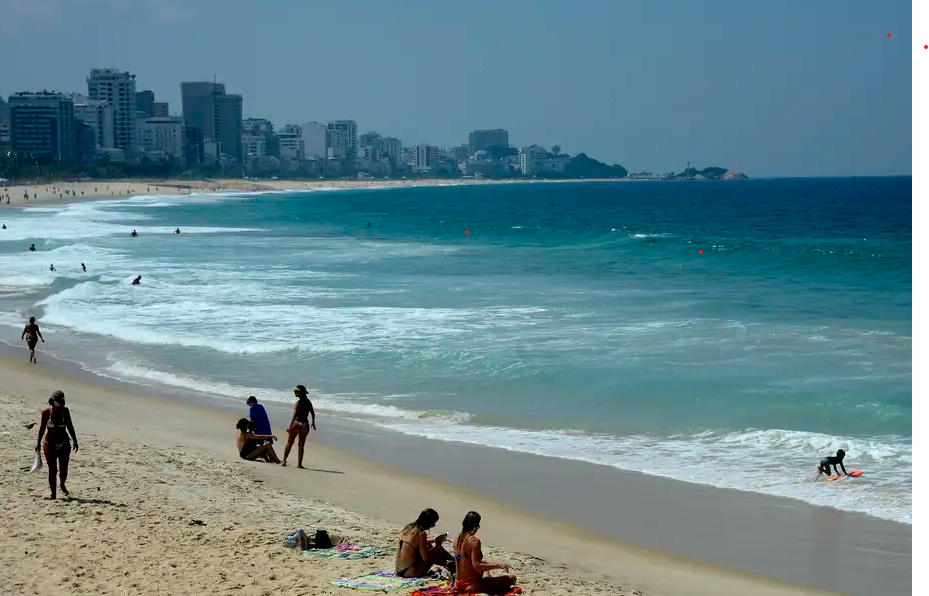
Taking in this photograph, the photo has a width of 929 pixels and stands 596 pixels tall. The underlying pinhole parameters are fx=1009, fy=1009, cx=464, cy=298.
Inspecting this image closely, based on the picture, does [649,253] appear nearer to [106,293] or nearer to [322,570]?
[106,293]

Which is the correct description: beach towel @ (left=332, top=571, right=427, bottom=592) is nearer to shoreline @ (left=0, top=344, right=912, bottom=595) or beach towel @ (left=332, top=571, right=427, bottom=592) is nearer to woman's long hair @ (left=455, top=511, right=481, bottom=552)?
woman's long hair @ (left=455, top=511, right=481, bottom=552)

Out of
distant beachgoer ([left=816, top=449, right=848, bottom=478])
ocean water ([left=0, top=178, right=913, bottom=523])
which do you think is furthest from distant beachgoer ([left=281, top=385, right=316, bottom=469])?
distant beachgoer ([left=816, top=449, right=848, bottom=478])

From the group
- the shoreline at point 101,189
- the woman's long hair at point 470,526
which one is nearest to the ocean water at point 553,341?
the woman's long hair at point 470,526

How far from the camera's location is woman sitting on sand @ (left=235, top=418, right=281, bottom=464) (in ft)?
41.7

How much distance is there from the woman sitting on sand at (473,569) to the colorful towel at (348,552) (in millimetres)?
1219

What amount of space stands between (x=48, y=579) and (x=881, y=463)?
377 inches

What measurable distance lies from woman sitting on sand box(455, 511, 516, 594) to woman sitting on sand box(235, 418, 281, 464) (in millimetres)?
5574

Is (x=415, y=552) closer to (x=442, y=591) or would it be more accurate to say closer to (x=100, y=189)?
(x=442, y=591)

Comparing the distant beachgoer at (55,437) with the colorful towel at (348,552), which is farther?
the distant beachgoer at (55,437)

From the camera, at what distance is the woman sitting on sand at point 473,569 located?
7.55 m

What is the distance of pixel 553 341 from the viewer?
70.0 ft

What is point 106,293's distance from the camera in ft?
98.3

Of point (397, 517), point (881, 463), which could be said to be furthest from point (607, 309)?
point (397, 517)

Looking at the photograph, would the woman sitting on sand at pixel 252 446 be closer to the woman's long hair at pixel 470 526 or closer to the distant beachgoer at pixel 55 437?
the distant beachgoer at pixel 55 437
